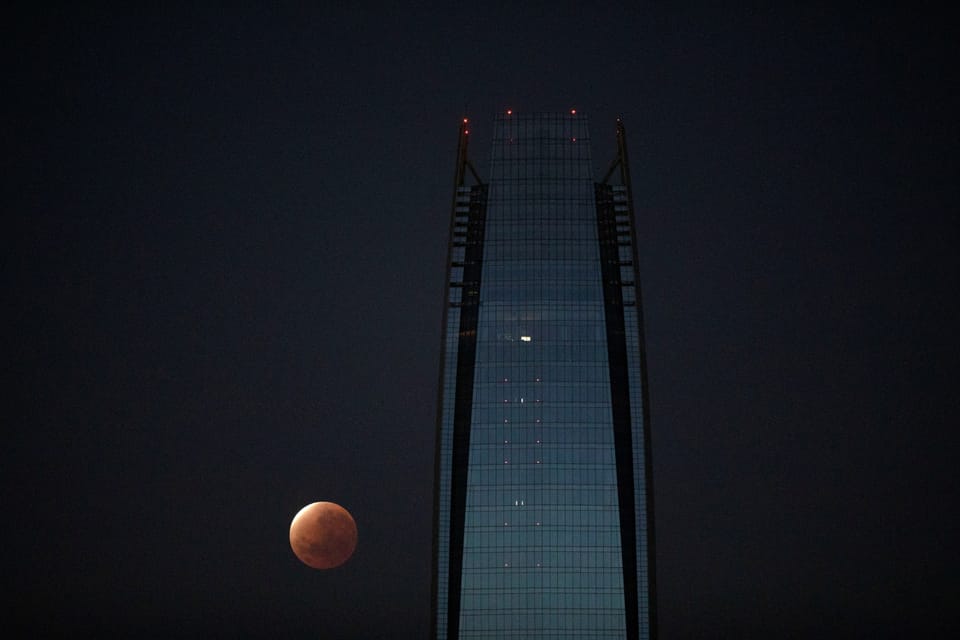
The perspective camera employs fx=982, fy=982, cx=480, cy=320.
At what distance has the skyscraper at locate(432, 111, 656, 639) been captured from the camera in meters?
65.2

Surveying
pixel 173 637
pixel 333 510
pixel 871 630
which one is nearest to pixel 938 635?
pixel 871 630

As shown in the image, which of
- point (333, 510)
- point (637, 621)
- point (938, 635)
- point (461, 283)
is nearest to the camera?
point (333, 510)

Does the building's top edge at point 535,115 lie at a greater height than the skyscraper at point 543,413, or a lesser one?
greater

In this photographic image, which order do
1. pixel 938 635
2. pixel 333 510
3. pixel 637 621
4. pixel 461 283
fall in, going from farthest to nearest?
1. pixel 938 635
2. pixel 461 283
3. pixel 637 621
4. pixel 333 510

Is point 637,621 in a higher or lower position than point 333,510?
lower

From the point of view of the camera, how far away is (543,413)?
6800cm

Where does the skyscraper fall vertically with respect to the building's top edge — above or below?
below

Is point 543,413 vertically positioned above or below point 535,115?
below

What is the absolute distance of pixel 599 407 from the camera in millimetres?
67250

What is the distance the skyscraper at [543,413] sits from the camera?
6519 cm

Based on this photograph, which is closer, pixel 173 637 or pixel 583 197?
pixel 583 197

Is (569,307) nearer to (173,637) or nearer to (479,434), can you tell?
(479,434)

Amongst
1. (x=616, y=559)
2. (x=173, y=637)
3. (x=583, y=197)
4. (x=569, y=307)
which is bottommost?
(x=173, y=637)

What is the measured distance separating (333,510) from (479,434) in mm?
14998
